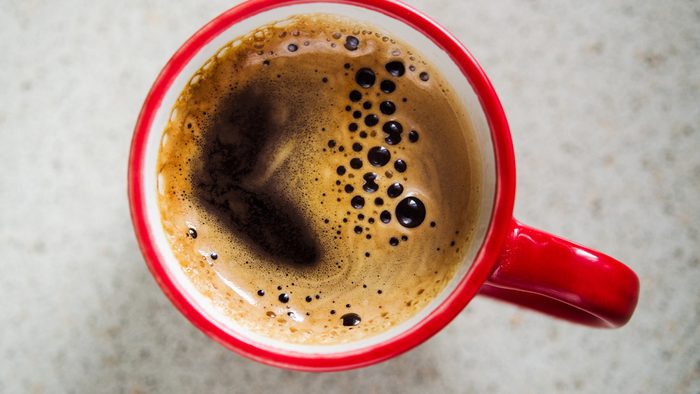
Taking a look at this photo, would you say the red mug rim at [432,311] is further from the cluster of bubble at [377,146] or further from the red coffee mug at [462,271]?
the cluster of bubble at [377,146]

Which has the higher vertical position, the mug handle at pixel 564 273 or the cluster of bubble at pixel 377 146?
the cluster of bubble at pixel 377 146

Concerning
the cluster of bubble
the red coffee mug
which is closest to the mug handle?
the red coffee mug

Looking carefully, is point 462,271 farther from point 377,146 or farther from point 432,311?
point 377,146

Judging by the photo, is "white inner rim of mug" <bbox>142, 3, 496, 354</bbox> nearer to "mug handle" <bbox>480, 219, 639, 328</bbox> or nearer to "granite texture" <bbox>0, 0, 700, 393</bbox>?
"mug handle" <bbox>480, 219, 639, 328</bbox>

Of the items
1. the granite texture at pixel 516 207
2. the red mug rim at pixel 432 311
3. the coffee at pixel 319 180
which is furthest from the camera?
the granite texture at pixel 516 207

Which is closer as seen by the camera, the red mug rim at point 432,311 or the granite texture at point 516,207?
the red mug rim at point 432,311

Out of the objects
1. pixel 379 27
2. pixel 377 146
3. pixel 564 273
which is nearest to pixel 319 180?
pixel 377 146

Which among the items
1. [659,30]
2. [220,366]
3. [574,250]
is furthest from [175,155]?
[659,30]

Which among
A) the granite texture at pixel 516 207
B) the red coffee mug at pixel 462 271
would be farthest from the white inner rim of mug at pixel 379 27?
the granite texture at pixel 516 207
